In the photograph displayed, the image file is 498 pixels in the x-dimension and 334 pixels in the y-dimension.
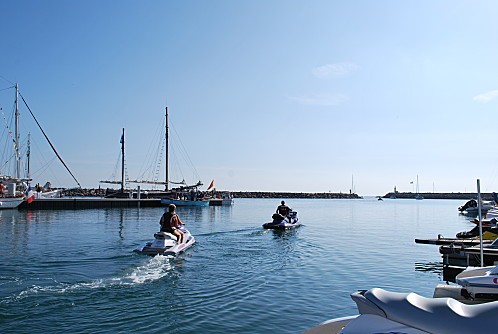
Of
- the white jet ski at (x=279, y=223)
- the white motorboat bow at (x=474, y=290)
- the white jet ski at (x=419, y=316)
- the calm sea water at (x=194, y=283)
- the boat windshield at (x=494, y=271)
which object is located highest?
the white jet ski at (x=419, y=316)

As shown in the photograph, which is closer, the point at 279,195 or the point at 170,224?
the point at 170,224

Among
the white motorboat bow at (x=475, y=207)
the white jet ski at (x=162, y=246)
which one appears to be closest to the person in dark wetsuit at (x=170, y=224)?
A: the white jet ski at (x=162, y=246)

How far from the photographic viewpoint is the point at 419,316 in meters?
4.19

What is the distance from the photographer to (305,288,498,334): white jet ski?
402cm

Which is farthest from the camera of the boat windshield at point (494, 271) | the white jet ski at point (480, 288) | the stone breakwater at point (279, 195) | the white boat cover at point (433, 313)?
the stone breakwater at point (279, 195)

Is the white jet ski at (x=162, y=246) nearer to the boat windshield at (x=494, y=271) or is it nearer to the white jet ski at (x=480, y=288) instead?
the white jet ski at (x=480, y=288)

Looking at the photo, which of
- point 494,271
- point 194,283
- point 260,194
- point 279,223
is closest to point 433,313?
point 494,271

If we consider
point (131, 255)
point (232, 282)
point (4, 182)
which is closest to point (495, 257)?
point (232, 282)

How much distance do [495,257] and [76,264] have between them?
13.4 metres

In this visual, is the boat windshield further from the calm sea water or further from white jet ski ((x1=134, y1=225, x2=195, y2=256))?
white jet ski ((x1=134, y1=225, x2=195, y2=256))

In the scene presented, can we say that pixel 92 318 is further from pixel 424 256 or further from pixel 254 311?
pixel 424 256

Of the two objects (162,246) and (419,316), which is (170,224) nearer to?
(162,246)


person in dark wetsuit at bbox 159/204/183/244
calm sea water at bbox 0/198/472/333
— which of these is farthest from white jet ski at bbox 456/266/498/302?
person in dark wetsuit at bbox 159/204/183/244

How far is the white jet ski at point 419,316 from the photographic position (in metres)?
4.02
